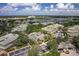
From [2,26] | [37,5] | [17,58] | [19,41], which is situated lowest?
[17,58]

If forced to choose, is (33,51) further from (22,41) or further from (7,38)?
(7,38)

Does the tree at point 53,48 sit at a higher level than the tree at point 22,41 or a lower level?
lower

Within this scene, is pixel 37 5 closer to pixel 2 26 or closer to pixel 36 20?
pixel 36 20

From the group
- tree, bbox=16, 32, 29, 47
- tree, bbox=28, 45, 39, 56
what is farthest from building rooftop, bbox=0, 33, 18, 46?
tree, bbox=28, 45, 39, 56

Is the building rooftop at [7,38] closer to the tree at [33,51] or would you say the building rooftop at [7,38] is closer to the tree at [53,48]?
the tree at [33,51]

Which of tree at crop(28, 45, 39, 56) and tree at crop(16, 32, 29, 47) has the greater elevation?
tree at crop(16, 32, 29, 47)

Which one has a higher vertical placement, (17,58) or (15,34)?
(15,34)

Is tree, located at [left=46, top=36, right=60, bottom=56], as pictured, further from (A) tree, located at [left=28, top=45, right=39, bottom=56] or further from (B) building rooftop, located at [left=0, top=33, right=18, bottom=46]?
(B) building rooftop, located at [left=0, top=33, right=18, bottom=46]

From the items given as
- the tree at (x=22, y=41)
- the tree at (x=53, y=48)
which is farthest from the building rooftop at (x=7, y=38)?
the tree at (x=53, y=48)

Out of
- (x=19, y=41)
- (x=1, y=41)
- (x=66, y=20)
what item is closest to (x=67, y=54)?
(x=66, y=20)

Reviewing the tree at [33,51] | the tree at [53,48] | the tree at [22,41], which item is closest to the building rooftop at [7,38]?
the tree at [22,41]

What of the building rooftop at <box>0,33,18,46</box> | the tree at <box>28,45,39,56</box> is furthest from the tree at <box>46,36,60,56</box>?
the building rooftop at <box>0,33,18,46</box>
